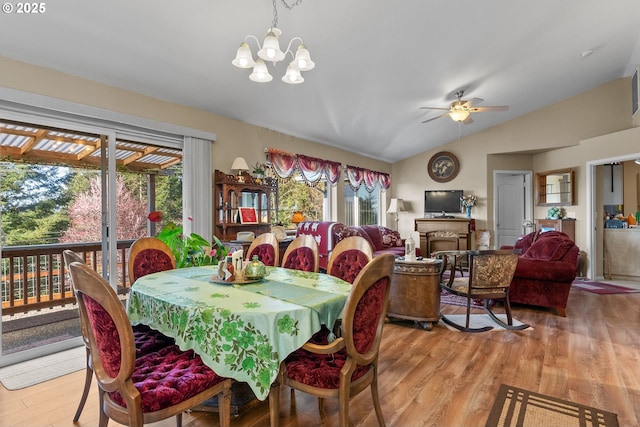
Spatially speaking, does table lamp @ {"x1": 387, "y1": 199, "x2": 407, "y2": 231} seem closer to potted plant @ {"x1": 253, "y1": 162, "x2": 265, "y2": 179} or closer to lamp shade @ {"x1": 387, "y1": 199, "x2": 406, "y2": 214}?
lamp shade @ {"x1": 387, "y1": 199, "x2": 406, "y2": 214}

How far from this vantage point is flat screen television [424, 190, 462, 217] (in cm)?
766

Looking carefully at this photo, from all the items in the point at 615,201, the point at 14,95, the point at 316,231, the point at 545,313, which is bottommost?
the point at 545,313

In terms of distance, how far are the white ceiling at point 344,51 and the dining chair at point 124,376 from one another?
199cm

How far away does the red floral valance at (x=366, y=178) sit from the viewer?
6926mm

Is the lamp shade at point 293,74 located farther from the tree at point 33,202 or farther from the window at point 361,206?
the window at point 361,206

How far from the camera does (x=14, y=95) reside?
2605mm

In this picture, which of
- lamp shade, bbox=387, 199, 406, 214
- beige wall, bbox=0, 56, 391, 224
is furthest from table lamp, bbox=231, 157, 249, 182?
lamp shade, bbox=387, 199, 406, 214

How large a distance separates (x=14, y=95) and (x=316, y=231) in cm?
362

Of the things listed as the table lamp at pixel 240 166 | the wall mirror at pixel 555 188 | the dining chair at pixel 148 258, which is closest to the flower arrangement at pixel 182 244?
the dining chair at pixel 148 258

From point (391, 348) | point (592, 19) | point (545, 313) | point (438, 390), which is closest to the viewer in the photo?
point (438, 390)

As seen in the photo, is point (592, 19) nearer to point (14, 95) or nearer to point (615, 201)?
point (615, 201)

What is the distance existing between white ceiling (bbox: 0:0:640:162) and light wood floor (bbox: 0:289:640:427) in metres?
2.56

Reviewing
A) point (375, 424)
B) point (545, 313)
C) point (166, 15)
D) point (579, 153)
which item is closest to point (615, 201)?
point (579, 153)

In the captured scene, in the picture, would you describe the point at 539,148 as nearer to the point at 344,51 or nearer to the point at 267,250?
the point at 344,51
